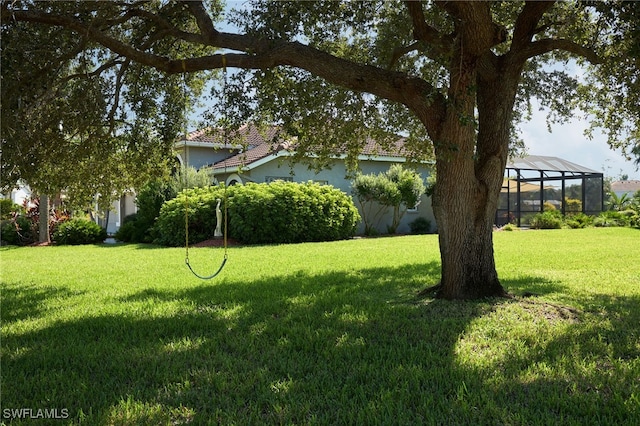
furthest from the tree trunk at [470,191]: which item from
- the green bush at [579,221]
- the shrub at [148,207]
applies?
the green bush at [579,221]

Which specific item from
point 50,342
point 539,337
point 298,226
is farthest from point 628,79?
point 298,226

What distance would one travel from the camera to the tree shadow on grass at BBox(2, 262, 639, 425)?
3492 millimetres

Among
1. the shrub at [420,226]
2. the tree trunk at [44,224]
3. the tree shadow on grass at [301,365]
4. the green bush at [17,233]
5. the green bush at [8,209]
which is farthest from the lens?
the shrub at [420,226]

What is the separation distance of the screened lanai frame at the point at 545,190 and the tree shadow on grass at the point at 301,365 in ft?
70.3

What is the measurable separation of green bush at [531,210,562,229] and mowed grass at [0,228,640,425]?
1598 centimetres

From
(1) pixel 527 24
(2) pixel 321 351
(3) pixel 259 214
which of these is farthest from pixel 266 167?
(2) pixel 321 351

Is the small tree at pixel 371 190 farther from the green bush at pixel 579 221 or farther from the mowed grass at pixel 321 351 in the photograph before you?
the mowed grass at pixel 321 351

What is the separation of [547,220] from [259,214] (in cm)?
1436

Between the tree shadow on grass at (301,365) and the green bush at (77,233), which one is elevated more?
the green bush at (77,233)

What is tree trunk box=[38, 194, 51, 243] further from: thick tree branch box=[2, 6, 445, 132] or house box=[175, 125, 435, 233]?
thick tree branch box=[2, 6, 445, 132]

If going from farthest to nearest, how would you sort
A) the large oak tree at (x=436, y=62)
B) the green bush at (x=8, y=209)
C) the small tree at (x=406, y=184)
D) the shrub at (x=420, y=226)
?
the shrub at (x=420, y=226)
the small tree at (x=406, y=184)
the green bush at (x=8, y=209)
the large oak tree at (x=436, y=62)

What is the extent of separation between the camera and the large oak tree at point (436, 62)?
6648 mm

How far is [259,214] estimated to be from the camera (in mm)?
18484

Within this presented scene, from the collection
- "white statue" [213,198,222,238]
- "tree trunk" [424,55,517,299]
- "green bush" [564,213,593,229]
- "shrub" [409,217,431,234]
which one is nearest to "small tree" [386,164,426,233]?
"shrub" [409,217,431,234]
